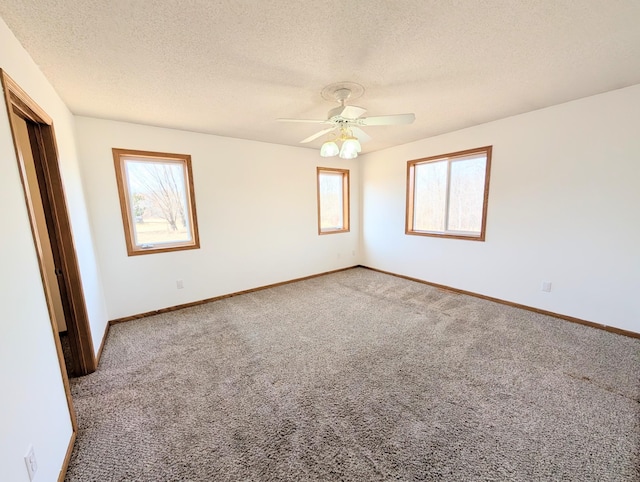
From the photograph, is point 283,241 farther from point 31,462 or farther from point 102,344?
point 31,462

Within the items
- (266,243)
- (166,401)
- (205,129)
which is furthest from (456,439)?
(205,129)

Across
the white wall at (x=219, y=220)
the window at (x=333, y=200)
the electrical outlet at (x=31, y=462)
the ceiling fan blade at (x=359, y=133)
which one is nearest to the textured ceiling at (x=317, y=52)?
the ceiling fan blade at (x=359, y=133)

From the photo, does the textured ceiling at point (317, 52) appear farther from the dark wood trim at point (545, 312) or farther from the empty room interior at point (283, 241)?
the dark wood trim at point (545, 312)

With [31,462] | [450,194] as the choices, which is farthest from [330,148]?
[31,462]

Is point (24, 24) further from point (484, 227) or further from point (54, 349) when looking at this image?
point (484, 227)

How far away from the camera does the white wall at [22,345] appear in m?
0.97

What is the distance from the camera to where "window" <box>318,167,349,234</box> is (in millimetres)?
4863

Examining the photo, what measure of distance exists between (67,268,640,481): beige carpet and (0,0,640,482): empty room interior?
16 millimetres

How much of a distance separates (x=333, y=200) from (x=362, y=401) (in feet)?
12.8

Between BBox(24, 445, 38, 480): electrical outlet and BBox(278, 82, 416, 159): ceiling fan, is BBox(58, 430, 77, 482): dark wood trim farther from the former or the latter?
BBox(278, 82, 416, 159): ceiling fan

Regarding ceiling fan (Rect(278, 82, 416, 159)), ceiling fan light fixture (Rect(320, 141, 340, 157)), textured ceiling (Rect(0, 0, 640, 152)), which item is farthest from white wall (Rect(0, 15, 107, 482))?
ceiling fan light fixture (Rect(320, 141, 340, 157))

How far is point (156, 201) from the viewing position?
10.8ft

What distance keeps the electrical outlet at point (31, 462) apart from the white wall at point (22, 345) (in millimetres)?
30

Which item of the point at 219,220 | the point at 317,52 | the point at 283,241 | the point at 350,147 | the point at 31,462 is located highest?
the point at 317,52
